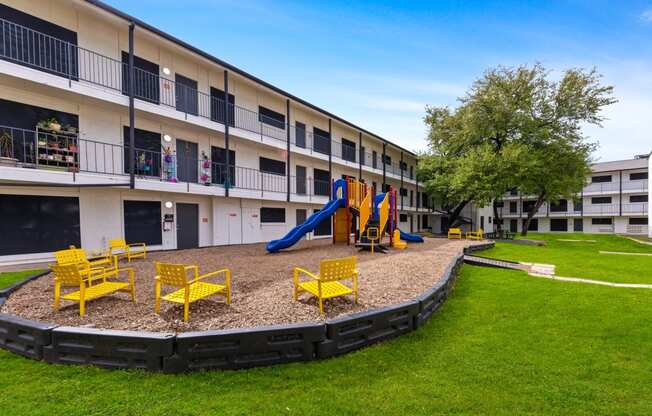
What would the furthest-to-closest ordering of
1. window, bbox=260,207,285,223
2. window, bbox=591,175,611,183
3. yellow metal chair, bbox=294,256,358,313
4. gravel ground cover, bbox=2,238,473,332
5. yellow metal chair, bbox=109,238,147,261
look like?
window, bbox=591,175,611,183
window, bbox=260,207,285,223
yellow metal chair, bbox=109,238,147,261
yellow metal chair, bbox=294,256,358,313
gravel ground cover, bbox=2,238,473,332

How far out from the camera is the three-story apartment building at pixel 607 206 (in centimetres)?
3988

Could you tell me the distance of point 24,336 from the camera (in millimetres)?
4133

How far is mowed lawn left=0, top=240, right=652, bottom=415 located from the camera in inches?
121

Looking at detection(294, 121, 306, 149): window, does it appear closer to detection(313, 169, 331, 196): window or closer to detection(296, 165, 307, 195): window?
detection(296, 165, 307, 195): window

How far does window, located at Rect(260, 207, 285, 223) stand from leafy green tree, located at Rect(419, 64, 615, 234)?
49.7 ft

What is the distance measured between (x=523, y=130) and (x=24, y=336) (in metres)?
32.0

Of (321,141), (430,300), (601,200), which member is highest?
(321,141)

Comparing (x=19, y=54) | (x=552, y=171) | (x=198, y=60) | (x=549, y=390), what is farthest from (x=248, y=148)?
(x=552, y=171)

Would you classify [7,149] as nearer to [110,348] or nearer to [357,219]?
[110,348]

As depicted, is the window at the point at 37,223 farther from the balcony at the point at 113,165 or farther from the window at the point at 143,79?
the window at the point at 143,79

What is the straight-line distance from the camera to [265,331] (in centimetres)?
386

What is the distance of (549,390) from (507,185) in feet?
84.3

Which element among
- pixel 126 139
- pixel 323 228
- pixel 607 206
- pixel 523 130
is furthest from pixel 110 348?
pixel 607 206

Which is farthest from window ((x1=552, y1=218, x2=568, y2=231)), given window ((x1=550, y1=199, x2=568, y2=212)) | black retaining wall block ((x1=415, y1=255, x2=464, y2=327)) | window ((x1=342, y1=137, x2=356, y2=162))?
black retaining wall block ((x1=415, y1=255, x2=464, y2=327))
